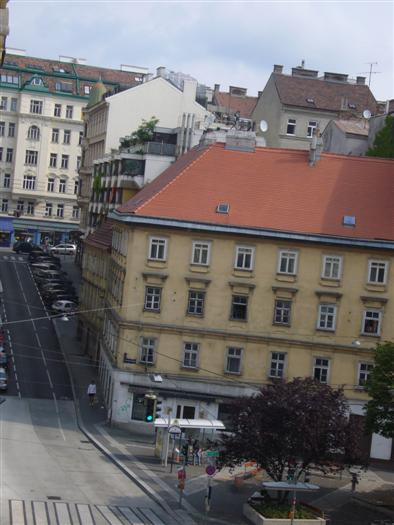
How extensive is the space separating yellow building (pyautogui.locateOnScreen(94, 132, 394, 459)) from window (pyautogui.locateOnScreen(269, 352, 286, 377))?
6cm

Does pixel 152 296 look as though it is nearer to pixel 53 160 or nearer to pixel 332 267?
pixel 332 267

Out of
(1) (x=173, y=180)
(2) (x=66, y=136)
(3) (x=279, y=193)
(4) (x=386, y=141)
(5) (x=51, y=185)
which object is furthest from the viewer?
(5) (x=51, y=185)

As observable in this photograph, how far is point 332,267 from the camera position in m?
63.9

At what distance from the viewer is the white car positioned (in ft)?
319

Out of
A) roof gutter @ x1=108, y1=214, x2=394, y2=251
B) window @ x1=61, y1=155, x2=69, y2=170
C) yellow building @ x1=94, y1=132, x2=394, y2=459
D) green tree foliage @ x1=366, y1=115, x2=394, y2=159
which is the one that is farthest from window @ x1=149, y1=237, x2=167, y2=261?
window @ x1=61, y1=155, x2=69, y2=170

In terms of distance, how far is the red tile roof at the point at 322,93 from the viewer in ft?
342

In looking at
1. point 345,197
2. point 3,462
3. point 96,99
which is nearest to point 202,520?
point 3,462

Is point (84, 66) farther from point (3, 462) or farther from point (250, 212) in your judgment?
point (3, 462)

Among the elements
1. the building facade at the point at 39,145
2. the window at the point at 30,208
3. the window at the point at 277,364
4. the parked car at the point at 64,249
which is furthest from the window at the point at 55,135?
the window at the point at 277,364

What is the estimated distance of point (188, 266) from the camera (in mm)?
63969

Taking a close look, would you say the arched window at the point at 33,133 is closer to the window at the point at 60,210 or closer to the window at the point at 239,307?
the window at the point at 60,210

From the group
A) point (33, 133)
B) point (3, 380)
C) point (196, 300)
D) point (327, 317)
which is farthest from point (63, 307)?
point (33, 133)

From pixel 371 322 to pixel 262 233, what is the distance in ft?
27.2

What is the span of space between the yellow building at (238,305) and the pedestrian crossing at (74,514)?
710 inches
